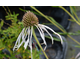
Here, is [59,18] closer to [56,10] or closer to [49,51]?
[56,10]

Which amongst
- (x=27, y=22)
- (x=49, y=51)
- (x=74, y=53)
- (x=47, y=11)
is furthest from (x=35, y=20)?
(x=74, y=53)

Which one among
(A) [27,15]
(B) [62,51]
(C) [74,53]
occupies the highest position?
(A) [27,15]

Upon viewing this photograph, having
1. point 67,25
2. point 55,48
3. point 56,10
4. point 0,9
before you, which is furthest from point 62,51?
point 0,9

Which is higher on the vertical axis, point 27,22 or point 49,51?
point 27,22

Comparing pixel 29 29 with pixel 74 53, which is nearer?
pixel 29 29

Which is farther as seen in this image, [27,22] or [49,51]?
[49,51]

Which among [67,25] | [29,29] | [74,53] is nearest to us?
[29,29]

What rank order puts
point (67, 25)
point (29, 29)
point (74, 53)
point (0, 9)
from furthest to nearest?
point (74, 53), point (67, 25), point (0, 9), point (29, 29)

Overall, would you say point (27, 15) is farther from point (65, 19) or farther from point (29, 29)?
point (65, 19)

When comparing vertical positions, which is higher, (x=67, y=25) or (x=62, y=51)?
(x=67, y=25)
